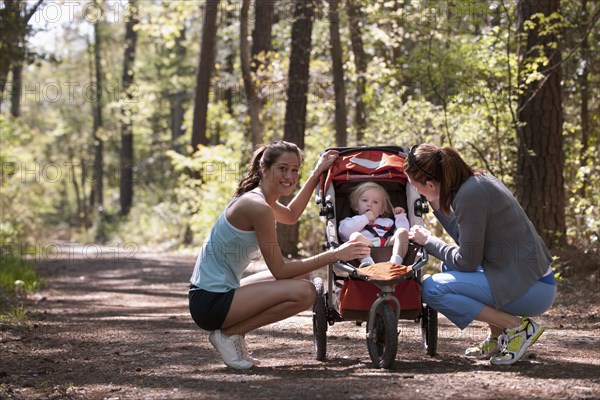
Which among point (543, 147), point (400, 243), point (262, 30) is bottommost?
point (400, 243)

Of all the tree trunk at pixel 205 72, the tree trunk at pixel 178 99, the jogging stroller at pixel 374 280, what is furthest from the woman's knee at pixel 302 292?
the tree trunk at pixel 178 99

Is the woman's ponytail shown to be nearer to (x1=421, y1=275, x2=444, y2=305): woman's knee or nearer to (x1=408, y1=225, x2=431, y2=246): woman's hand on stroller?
(x1=408, y1=225, x2=431, y2=246): woman's hand on stroller

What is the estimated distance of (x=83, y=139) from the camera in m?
49.0

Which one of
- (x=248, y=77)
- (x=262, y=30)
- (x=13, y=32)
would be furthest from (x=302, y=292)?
(x=262, y=30)

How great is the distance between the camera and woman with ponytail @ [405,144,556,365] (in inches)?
213

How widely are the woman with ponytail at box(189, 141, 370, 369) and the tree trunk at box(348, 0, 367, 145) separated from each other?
36.4 ft

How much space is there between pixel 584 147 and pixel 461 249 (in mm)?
8792

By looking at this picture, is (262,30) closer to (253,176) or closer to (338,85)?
(338,85)

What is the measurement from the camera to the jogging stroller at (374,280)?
5496 millimetres

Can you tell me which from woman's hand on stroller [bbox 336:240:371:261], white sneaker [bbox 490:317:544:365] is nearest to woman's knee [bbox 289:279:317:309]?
woman's hand on stroller [bbox 336:240:371:261]

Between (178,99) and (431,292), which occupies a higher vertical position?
(178,99)

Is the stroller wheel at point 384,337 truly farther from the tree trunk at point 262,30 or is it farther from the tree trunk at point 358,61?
the tree trunk at point 262,30

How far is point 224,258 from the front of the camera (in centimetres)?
577

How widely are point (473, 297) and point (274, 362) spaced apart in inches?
62.1
